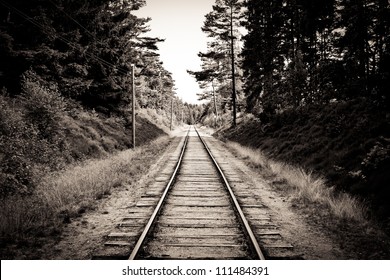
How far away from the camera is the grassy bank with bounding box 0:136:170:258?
18.4ft

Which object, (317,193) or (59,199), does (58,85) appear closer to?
(59,199)

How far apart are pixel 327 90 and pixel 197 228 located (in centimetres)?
1191

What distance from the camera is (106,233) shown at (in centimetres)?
572

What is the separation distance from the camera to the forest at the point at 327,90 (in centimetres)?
821

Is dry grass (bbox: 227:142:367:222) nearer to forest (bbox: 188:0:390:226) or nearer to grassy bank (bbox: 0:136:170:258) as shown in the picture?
forest (bbox: 188:0:390:226)

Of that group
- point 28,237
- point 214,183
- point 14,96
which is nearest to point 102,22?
point 14,96

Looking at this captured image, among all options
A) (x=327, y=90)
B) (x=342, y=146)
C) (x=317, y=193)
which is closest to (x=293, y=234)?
(x=317, y=193)

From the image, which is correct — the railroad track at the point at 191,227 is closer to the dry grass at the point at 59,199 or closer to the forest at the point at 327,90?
the dry grass at the point at 59,199

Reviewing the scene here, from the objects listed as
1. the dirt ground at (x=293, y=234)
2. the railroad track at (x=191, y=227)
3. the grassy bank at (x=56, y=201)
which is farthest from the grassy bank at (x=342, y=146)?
the grassy bank at (x=56, y=201)

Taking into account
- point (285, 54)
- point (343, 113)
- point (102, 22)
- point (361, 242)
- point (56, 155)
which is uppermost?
point (102, 22)

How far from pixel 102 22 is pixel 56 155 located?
12.3 m

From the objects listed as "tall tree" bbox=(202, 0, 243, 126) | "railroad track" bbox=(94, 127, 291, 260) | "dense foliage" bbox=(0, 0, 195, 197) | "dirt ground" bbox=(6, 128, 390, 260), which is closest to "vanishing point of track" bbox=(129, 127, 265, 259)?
"railroad track" bbox=(94, 127, 291, 260)

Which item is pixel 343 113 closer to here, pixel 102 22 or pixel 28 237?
pixel 28 237

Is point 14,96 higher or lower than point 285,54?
lower
